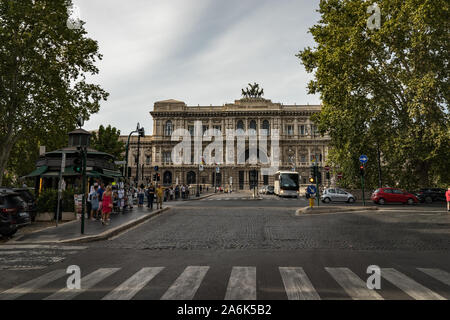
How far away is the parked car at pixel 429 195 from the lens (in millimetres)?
30969

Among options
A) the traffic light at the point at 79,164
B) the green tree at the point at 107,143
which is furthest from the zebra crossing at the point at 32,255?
the green tree at the point at 107,143

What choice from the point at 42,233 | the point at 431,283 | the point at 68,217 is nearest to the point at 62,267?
the point at 42,233

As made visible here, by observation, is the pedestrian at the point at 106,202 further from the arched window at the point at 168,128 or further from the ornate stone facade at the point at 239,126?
the arched window at the point at 168,128

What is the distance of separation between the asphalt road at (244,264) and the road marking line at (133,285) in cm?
2

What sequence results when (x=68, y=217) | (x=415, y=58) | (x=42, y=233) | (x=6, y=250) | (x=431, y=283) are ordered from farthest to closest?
(x=415, y=58), (x=68, y=217), (x=42, y=233), (x=6, y=250), (x=431, y=283)

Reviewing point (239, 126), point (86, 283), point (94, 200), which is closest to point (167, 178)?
point (239, 126)

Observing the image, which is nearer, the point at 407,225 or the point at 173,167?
the point at 407,225

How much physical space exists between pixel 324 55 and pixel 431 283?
24.6m

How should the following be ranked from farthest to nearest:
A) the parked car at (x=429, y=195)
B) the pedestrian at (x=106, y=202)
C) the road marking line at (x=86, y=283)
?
the parked car at (x=429, y=195) → the pedestrian at (x=106, y=202) → the road marking line at (x=86, y=283)

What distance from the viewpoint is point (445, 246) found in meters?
9.10

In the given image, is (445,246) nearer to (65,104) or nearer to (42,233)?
(42,233)

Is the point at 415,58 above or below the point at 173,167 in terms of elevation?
above

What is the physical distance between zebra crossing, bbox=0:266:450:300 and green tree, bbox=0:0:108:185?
2047 cm

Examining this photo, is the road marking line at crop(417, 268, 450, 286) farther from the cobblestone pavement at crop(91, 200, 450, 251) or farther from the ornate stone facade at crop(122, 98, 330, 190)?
the ornate stone facade at crop(122, 98, 330, 190)
